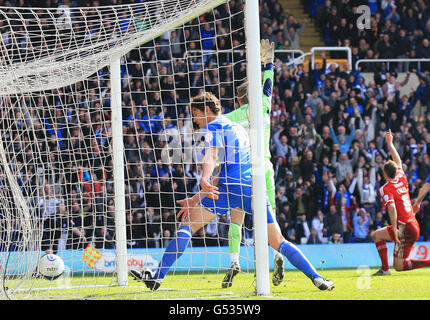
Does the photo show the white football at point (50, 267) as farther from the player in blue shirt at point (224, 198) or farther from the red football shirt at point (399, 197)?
the red football shirt at point (399, 197)

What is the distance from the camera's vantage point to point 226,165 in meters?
6.95

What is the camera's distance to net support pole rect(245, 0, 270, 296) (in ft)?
20.6

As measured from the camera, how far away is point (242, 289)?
23.5 feet

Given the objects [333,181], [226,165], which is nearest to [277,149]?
[333,181]

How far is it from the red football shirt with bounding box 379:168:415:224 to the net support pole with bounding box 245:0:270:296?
3.43m

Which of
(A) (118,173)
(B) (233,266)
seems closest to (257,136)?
(B) (233,266)

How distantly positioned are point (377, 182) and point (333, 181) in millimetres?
924

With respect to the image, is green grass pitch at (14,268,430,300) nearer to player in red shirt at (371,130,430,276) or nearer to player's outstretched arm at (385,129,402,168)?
player in red shirt at (371,130,430,276)

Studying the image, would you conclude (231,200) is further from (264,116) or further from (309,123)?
(309,123)

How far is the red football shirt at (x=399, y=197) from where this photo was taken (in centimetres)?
931

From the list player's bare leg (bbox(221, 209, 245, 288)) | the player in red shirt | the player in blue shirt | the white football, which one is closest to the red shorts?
the player in red shirt

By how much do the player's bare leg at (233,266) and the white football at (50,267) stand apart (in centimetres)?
188

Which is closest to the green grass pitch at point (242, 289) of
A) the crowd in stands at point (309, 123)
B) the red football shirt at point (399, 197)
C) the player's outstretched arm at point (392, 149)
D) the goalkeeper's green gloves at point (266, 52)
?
the red football shirt at point (399, 197)

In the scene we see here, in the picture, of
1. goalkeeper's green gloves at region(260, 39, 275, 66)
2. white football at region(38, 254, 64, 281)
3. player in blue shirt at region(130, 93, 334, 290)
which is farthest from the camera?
white football at region(38, 254, 64, 281)
